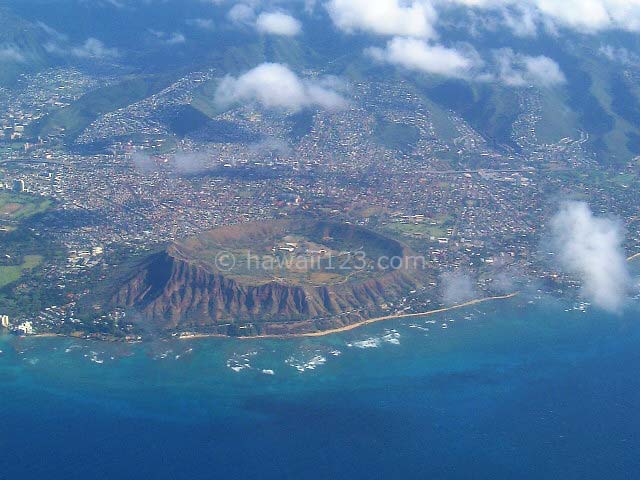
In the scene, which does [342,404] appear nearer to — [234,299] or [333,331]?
[333,331]

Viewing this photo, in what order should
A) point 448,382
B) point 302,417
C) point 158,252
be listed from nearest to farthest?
point 302,417 < point 448,382 < point 158,252

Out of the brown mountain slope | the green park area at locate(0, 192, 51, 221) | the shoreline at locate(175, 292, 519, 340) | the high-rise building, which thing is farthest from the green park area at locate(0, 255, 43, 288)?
the high-rise building

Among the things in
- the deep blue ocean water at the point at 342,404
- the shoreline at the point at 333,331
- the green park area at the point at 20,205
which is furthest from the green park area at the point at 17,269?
the green park area at the point at 20,205

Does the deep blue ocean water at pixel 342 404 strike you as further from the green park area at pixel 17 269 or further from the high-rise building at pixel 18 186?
the high-rise building at pixel 18 186

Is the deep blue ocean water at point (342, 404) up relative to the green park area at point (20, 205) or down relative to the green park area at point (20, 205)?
down

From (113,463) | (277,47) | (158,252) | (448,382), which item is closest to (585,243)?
(448,382)

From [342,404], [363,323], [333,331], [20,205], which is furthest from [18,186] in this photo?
[342,404]

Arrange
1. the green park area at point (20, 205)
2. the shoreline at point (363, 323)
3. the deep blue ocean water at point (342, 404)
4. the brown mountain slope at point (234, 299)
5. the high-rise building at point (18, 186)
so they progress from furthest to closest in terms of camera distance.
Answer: the high-rise building at point (18, 186) < the green park area at point (20, 205) < the brown mountain slope at point (234, 299) < the shoreline at point (363, 323) < the deep blue ocean water at point (342, 404)

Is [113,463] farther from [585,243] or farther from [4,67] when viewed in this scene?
[4,67]
